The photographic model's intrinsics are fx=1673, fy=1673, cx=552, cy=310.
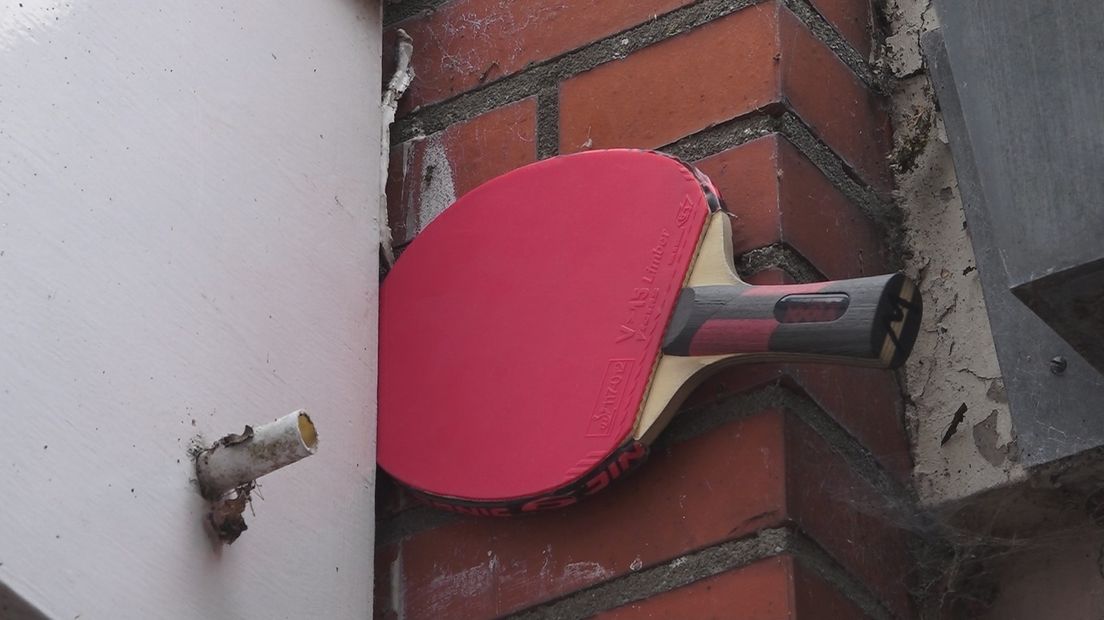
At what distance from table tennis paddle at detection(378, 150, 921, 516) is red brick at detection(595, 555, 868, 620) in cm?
8

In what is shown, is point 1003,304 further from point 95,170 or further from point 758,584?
point 95,170

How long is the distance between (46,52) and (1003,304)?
0.58 meters

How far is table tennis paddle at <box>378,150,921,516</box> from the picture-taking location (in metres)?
0.97

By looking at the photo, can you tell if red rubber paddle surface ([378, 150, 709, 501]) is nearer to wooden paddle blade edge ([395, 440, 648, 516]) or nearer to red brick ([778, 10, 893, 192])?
wooden paddle blade edge ([395, 440, 648, 516])

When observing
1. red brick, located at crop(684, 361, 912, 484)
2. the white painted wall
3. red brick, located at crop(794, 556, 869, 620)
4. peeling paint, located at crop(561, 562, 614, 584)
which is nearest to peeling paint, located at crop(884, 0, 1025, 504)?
red brick, located at crop(684, 361, 912, 484)

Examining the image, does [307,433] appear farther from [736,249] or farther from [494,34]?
[494,34]

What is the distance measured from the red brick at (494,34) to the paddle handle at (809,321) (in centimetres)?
27

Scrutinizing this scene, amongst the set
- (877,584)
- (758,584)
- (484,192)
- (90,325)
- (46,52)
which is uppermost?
(46,52)

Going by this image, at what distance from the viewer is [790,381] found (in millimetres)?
1024

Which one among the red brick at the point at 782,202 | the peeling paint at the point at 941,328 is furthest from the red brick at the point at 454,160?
the peeling paint at the point at 941,328

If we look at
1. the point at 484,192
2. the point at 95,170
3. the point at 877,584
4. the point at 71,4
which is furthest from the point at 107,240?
the point at 877,584

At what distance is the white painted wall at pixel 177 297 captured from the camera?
884mm

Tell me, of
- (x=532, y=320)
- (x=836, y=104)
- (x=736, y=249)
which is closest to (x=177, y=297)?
(x=532, y=320)

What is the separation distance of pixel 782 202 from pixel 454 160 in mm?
270
